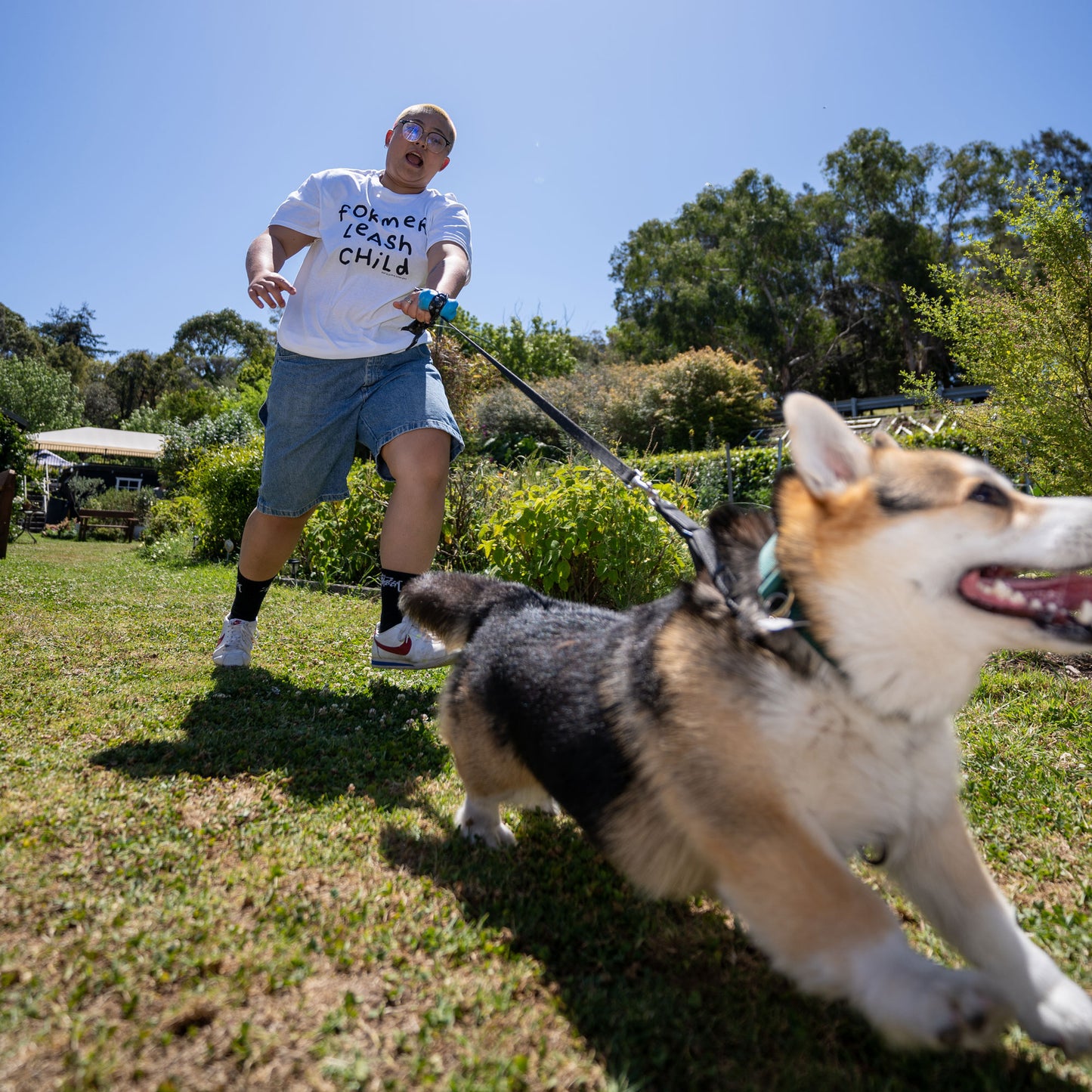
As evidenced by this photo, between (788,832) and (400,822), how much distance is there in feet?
4.65

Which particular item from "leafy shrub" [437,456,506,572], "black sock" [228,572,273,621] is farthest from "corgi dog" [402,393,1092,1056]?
"leafy shrub" [437,456,506,572]

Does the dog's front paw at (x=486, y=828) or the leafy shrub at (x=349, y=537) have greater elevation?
the leafy shrub at (x=349, y=537)

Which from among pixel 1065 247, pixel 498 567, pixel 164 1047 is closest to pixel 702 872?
pixel 164 1047

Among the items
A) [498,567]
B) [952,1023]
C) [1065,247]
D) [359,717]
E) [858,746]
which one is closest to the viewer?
[952,1023]

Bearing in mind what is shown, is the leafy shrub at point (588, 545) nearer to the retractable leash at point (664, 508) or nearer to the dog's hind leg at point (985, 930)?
the retractable leash at point (664, 508)

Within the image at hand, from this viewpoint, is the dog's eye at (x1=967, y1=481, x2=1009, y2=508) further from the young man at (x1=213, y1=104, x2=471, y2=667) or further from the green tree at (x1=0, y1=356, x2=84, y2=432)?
the green tree at (x1=0, y1=356, x2=84, y2=432)

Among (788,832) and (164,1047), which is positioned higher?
(788,832)

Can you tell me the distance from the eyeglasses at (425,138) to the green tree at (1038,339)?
383cm

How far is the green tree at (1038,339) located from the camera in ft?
16.6

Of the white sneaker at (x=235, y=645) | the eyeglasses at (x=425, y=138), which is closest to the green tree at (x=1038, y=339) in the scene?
the eyeglasses at (x=425, y=138)

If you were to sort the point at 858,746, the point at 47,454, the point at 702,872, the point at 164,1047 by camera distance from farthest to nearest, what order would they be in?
the point at 47,454 → the point at 702,872 → the point at 858,746 → the point at 164,1047

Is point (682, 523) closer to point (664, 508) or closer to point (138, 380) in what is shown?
point (664, 508)

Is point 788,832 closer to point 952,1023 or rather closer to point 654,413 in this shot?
point 952,1023

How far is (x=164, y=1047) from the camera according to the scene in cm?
140
